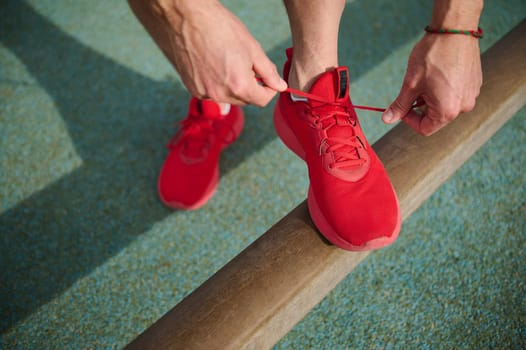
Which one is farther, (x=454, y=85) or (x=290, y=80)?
(x=290, y=80)

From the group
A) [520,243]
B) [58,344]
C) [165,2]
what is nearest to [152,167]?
[58,344]

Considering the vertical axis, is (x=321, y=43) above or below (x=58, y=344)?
above

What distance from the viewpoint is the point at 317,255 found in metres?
0.57

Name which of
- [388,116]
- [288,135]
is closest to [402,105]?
[388,116]

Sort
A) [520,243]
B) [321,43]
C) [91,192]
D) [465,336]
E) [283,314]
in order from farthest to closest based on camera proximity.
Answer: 1. [91,192]
2. [520,243]
3. [465,336]
4. [321,43]
5. [283,314]

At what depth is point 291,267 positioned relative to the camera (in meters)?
0.55

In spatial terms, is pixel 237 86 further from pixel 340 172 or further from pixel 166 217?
pixel 166 217

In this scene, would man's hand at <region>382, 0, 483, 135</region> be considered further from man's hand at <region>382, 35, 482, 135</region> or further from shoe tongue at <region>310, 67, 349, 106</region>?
shoe tongue at <region>310, 67, 349, 106</region>

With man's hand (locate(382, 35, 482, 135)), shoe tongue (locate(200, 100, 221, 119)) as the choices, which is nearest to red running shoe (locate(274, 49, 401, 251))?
man's hand (locate(382, 35, 482, 135))

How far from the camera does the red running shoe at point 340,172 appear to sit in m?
0.57

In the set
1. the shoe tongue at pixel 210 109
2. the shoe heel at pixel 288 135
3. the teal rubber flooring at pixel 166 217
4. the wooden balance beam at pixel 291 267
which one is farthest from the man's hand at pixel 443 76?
the shoe tongue at pixel 210 109

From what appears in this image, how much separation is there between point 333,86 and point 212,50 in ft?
0.82

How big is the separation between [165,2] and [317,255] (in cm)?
48

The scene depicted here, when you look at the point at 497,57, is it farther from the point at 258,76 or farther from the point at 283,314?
the point at 283,314
